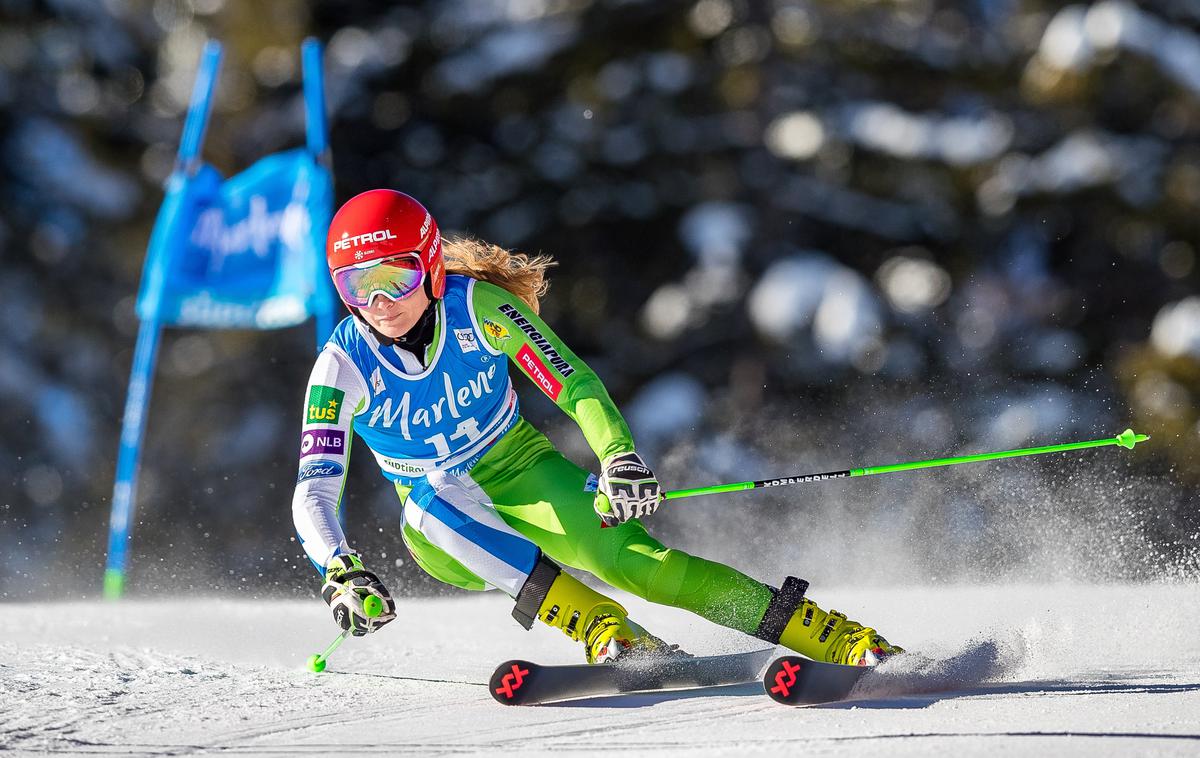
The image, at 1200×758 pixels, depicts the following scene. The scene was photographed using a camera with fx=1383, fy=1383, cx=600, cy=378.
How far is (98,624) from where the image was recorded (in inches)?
189

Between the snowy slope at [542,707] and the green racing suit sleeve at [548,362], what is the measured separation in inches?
27.4

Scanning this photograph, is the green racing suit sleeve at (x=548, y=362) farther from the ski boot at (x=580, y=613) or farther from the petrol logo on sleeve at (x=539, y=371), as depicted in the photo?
the ski boot at (x=580, y=613)

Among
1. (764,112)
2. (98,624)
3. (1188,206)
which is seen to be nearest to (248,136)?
(764,112)

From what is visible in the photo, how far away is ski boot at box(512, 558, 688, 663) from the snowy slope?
0.16 meters

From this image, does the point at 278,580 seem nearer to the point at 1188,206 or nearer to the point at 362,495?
the point at 362,495

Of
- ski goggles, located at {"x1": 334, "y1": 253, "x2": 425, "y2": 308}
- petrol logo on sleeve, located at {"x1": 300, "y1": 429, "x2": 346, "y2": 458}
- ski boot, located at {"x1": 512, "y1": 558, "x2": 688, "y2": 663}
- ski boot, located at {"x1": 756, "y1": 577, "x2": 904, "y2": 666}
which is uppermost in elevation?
ski goggles, located at {"x1": 334, "y1": 253, "x2": 425, "y2": 308}

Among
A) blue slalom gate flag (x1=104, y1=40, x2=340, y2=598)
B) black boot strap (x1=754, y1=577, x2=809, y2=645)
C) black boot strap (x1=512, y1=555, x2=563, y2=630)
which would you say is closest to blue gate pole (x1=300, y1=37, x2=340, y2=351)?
blue slalom gate flag (x1=104, y1=40, x2=340, y2=598)

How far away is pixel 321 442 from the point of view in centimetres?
357

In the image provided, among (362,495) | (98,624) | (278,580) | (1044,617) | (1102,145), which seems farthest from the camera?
(1102,145)

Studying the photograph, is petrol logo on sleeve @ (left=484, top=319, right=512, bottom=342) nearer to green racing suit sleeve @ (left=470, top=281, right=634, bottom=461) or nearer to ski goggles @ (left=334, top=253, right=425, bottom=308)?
green racing suit sleeve @ (left=470, top=281, right=634, bottom=461)

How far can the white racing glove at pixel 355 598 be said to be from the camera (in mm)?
3238

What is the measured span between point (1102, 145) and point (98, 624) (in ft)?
36.4

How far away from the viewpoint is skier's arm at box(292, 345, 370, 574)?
3.46 m

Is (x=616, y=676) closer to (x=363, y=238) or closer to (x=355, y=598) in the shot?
(x=355, y=598)
